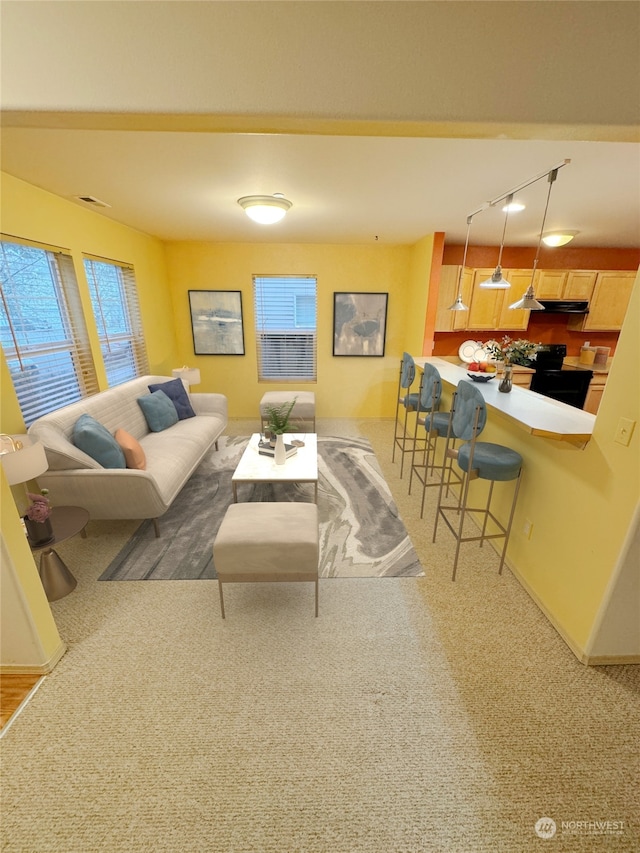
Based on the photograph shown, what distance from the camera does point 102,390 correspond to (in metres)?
3.40

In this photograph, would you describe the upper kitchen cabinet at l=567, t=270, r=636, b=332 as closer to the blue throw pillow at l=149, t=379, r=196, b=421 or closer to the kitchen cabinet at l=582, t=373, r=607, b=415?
the kitchen cabinet at l=582, t=373, r=607, b=415

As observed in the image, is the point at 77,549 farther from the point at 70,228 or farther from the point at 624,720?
the point at 624,720

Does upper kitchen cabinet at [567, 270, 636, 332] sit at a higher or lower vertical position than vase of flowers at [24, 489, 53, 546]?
higher

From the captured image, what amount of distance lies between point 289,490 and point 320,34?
2.98 metres

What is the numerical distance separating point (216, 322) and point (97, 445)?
10.0ft

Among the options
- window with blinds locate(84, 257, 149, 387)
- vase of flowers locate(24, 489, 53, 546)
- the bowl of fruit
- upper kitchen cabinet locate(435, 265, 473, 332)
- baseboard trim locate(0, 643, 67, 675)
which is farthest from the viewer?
upper kitchen cabinet locate(435, 265, 473, 332)

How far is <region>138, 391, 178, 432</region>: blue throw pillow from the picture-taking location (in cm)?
354

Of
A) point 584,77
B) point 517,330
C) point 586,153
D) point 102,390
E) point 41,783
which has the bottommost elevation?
point 41,783

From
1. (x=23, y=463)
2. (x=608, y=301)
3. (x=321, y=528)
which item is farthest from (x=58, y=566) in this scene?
(x=608, y=301)

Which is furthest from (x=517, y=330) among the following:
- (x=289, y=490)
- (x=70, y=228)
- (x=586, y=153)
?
(x=70, y=228)

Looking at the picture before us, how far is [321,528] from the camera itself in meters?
A: 2.76

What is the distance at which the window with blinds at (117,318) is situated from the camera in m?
3.40

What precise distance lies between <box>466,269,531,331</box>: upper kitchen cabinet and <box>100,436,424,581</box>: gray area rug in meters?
2.47

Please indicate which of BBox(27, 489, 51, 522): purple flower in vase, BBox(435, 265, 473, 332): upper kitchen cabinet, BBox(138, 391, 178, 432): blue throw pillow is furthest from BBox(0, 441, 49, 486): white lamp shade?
BBox(435, 265, 473, 332): upper kitchen cabinet
